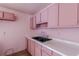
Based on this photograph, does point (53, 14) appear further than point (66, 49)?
Yes

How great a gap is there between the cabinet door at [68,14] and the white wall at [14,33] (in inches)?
29.4

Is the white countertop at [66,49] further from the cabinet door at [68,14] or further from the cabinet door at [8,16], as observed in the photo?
the cabinet door at [8,16]

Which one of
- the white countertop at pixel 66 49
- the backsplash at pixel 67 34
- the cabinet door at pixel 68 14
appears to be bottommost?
the white countertop at pixel 66 49

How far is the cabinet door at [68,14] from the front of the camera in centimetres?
129

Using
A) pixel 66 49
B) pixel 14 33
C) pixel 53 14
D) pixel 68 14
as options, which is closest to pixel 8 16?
pixel 14 33

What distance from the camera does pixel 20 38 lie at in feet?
5.87

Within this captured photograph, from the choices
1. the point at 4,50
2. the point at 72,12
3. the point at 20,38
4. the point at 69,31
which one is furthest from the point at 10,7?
the point at 69,31

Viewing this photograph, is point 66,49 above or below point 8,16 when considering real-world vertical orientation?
below

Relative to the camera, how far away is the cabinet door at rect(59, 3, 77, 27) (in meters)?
1.29

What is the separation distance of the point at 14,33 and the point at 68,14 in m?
1.11

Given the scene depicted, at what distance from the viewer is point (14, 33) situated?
175 centimetres

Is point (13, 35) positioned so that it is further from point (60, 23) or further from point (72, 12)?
point (72, 12)

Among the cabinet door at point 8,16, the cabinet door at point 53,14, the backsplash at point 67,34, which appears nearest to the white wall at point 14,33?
the cabinet door at point 8,16

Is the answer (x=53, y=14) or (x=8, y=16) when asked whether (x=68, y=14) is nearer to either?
(x=53, y=14)
